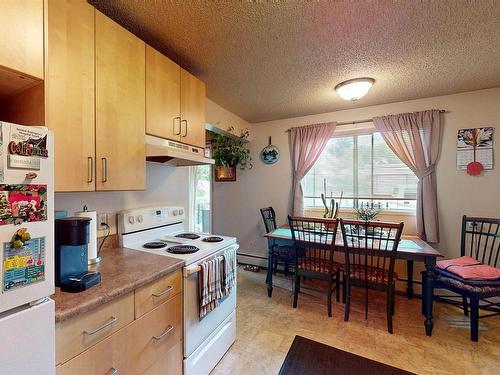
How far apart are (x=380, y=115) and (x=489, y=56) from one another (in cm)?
116

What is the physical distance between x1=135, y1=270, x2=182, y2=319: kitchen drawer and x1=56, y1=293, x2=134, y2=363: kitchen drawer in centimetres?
4

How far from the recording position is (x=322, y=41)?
1.71m

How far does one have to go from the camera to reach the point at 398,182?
2984 mm

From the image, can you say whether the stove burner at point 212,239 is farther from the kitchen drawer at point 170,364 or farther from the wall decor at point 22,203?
the wall decor at point 22,203

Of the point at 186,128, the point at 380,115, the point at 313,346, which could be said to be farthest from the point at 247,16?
the point at 380,115

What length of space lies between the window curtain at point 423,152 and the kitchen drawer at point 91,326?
10.3 ft

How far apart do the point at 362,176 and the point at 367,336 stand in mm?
1929

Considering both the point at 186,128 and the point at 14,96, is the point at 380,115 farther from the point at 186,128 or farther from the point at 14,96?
the point at 14,96

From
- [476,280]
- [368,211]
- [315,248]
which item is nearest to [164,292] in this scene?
[315,248]

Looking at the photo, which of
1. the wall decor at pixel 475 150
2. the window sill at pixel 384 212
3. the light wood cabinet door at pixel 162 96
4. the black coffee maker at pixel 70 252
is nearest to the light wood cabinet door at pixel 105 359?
the black coffee maker at pixel 70 252

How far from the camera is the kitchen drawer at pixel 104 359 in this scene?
86 centimetres

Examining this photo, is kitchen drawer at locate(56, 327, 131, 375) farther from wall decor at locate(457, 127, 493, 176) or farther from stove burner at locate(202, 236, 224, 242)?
wall decor at locate(457, 127, 493, 176)

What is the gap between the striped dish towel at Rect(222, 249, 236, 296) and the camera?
5.70ft

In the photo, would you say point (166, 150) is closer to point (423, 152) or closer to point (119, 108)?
point (119, 108)
